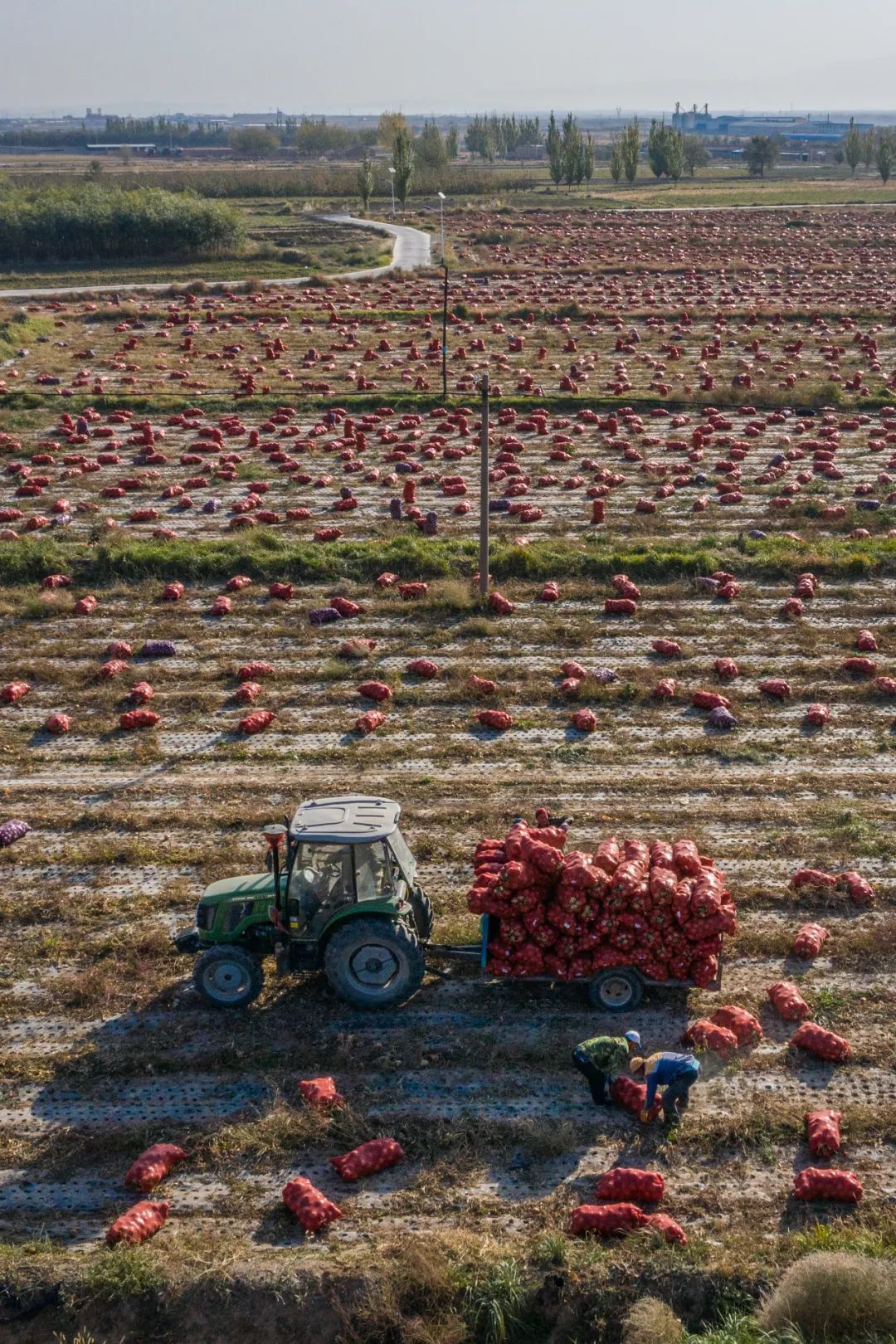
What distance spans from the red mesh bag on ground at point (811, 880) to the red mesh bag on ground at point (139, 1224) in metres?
7.62

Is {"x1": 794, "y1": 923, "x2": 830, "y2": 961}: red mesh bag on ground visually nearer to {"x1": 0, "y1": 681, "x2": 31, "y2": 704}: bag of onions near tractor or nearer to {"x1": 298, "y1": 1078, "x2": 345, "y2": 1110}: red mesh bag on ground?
{"x1": 298, "y1": 1078, "x2": 345, "y2": 1110}: red mesh bag on ground

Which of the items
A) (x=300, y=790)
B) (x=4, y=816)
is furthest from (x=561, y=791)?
(x=4, y=816)

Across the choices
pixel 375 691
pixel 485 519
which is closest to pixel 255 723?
pixel 375 691

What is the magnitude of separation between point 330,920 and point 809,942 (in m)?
4.89

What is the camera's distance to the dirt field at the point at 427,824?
968 centimetres

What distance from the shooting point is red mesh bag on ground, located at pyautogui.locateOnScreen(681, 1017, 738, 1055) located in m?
11.6

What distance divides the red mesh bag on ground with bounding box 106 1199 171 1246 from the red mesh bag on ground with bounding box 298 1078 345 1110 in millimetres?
1511

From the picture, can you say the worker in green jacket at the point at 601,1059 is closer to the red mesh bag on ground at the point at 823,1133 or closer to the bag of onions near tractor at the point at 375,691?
the red mesh bag on ground at the point at 823,1133

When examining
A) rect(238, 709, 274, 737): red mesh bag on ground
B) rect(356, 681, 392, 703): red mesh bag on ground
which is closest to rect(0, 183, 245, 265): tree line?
rect(356, 681, 392, 703): red mesh bag on ground

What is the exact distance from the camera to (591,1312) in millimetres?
9047

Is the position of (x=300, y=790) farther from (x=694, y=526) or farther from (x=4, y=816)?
(x=694, y=526)

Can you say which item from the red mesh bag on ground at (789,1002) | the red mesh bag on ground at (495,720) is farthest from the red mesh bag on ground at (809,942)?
the red mesh bag on ground at (495,720)

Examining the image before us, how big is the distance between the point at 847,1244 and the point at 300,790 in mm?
8999

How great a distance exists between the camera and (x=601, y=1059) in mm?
10844
